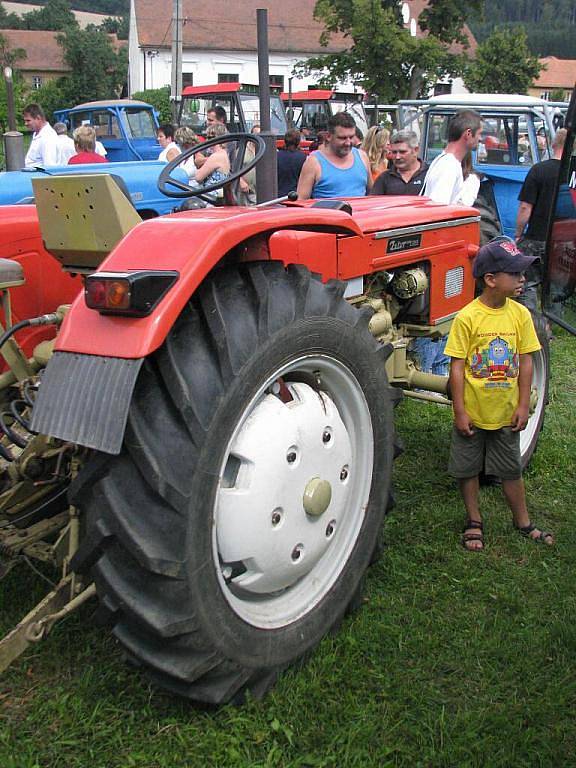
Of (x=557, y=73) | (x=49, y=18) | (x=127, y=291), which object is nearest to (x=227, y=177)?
(x=127, y=291)

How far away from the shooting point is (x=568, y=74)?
56.2 metres

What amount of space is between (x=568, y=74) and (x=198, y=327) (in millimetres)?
61441

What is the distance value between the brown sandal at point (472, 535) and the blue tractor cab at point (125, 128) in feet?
56.1

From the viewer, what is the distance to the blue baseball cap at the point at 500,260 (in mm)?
3062

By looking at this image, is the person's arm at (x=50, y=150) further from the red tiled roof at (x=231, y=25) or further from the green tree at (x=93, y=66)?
the green tree at (x=93, y=66)

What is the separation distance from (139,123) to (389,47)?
12517 mm

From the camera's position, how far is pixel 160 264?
197 cm

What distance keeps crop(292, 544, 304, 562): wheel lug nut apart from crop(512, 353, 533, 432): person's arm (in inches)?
51.6

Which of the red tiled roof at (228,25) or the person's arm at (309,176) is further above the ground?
the red tiled roof at (228,25)

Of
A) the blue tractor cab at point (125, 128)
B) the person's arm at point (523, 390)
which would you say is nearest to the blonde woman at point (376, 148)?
the person's arm at point (523, 390)

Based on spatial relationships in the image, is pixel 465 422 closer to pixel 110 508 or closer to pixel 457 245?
pixel 457 245

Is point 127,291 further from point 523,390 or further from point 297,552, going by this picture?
point 523,390

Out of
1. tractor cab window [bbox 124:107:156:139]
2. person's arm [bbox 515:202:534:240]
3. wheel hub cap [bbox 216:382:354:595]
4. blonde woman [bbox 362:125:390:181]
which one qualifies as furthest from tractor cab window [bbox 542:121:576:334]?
tractor cab window [bbox 124:107:156:139]

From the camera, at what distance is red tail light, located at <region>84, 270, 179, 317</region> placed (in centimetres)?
186
